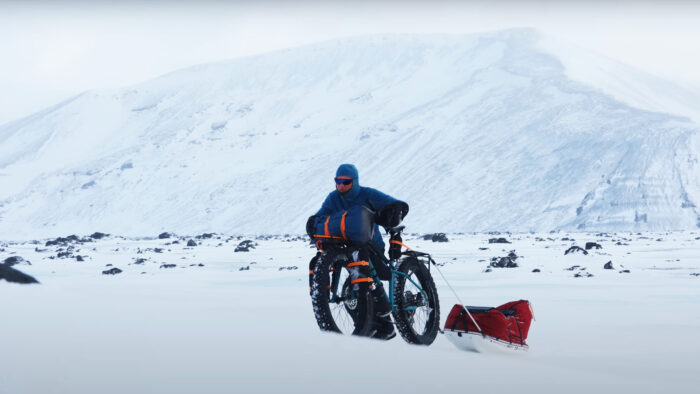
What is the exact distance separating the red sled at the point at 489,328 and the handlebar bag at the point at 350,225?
3.14ft

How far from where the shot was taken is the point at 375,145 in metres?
68.1

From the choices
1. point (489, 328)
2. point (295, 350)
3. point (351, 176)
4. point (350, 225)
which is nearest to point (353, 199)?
point (351, 176)

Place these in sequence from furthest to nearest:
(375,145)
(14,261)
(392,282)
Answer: (375,145) → (14,261) → (392,282)

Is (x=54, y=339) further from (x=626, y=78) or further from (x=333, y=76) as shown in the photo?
(x=333, y=76)

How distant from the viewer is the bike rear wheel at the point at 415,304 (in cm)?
564

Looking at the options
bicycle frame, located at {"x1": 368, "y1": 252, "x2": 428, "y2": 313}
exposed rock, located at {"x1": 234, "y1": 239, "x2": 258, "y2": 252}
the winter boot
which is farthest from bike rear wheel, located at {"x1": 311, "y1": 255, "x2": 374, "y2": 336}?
exposed rock, located at {"x1": 234, "y1": 239, "x2": 258, "y2": 252}

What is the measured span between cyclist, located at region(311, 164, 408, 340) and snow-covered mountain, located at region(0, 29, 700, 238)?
145ft

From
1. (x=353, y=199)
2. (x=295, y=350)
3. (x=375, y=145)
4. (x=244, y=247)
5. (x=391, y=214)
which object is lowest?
(x=295, y=350)

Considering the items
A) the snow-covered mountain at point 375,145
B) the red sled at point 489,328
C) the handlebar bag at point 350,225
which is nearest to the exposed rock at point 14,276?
the handlebar bag at point 350,225

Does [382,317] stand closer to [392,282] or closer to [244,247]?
[392,282]

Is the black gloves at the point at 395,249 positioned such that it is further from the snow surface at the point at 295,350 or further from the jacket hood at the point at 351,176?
the snow surface at the point at 295,350

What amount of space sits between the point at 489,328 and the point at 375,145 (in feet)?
206

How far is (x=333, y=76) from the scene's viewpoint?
90.9 meters

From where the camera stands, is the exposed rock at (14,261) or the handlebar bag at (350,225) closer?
the handlebar bag at (350,225)
